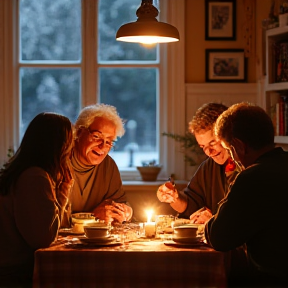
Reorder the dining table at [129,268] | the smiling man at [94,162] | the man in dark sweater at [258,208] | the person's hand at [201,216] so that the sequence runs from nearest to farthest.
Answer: the man in dark sweater at [258,208] < the dining table at [129,268] < the person's hand at [201,216] < the smiling man at [94,162]

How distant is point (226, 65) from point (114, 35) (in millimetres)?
953

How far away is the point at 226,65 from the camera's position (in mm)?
5180

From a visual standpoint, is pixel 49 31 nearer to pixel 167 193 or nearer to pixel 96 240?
pixel 167 193

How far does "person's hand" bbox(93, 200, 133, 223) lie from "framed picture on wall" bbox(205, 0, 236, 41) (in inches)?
82.6

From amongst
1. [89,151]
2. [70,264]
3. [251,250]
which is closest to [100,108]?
[89,151]

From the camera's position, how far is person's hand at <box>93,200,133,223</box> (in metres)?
3.51

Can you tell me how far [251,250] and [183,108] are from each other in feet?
9.26

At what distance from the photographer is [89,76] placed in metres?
Result: 5.27

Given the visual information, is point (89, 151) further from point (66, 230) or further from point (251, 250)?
point (251, 250)

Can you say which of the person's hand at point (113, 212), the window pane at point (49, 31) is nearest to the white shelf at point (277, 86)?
the person's hand at point (113, 212)

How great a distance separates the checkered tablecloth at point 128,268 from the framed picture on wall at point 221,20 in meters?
2.85

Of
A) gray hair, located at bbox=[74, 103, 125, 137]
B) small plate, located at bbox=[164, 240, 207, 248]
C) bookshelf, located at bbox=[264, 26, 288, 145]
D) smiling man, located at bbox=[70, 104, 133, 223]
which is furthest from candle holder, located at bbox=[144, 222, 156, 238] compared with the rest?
bookshelf, located at bbox=[264, 26, 288, 145]

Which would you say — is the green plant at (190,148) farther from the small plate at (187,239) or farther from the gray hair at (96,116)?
the small plate at (187,239)

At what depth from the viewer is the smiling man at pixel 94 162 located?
3715 mm
